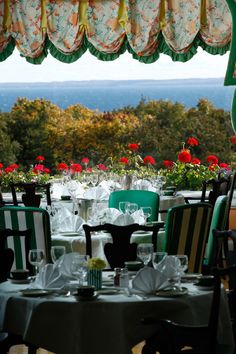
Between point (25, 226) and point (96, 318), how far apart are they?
218 centimetres

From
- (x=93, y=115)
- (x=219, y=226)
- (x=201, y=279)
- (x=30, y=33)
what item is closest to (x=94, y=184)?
(x=93, y=115)

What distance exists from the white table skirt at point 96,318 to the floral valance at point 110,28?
627 centimetres

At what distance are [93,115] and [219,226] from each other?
15.4ft

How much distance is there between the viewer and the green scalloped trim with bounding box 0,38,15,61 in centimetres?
1079

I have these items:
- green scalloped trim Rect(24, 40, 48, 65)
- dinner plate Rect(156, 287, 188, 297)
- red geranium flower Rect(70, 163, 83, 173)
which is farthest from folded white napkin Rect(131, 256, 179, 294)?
green scalloped trim Rect(24, 40, 48, 65)

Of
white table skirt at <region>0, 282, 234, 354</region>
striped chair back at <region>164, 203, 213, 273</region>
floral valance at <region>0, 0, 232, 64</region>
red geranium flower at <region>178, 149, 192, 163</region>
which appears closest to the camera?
white table skirt at <region>0, 282, 234, 354</region>

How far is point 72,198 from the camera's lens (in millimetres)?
8828

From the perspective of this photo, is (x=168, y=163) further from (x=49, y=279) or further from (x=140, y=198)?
(x=49, y=279)

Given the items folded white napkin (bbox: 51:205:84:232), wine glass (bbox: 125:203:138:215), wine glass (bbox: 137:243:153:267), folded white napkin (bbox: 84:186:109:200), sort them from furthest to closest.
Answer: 1. folded white napkin (bbox: 84:186:109:200)
2. wine glass (bbox: 125:203:138:215)
3. folded white napkin (bbox: 51:205:84:232)
4. wine glass (bbox: 137:243:153:267)

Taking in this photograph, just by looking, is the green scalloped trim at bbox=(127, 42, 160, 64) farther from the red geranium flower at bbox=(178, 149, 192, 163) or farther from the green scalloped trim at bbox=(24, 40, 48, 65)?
the red geranium flower at bbox=(178, 149, 192, 163)

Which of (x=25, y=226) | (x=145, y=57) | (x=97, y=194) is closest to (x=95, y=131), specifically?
(x=145, y=57)

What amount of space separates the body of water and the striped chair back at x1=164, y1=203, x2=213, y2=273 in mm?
4764

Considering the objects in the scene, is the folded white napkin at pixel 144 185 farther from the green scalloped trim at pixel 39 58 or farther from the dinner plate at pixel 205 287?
the dinner plate at pixel 205 287

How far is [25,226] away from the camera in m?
6.59
